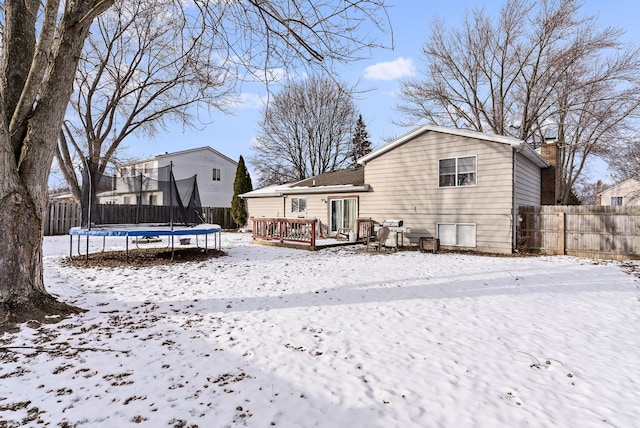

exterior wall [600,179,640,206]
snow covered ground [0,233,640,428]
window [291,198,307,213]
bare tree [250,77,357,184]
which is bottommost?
snow covered ground [0,233,640,428]

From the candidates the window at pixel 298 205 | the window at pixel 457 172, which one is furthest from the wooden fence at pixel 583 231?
the window at pixel 298 205

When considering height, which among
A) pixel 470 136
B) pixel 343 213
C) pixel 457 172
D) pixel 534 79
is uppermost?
pixel 534 79

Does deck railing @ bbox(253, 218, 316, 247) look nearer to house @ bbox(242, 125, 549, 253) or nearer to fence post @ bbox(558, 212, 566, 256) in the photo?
house @ bbox(242, 125, 549, 253)

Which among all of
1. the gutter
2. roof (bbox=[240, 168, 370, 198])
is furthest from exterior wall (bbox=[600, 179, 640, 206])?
the gutter

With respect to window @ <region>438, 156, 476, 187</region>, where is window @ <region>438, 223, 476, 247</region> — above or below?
below

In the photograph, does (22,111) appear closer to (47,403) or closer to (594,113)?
(47,403)

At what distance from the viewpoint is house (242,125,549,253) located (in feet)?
35.0

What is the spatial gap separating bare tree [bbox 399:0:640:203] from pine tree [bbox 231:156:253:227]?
11929mm

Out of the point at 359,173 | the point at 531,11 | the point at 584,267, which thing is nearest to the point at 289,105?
the point at 359,173

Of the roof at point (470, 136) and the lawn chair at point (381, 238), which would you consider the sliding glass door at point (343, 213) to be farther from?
the lawn chair at point (381, 238)

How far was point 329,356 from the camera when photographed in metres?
3.27

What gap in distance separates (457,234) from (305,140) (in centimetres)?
1943

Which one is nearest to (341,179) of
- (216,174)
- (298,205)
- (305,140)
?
(298,205)

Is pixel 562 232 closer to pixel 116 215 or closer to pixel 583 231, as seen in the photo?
pixel 583 231
